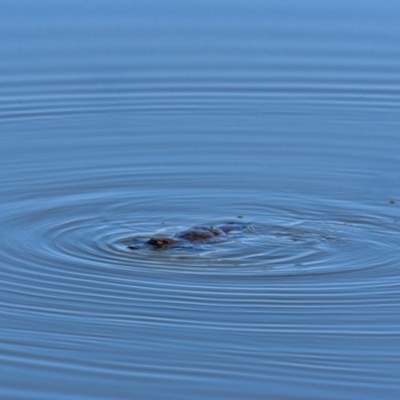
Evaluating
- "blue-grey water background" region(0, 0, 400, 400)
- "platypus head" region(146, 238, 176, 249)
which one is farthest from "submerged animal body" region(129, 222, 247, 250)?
"blue-grey water background" region(0, 0, 400, 400)

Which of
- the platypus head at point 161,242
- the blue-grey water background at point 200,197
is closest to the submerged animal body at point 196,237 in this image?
the platypus head at point 161,242

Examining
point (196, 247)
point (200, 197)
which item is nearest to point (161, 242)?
point (196, 247)

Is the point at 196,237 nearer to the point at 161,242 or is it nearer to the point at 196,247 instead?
the point at 196,247

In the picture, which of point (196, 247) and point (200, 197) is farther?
point (200, 197)

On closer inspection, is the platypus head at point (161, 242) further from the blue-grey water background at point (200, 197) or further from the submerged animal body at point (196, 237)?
the blue-grey water background at point (200, 197)

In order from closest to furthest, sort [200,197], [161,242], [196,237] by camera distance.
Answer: [161,242]
[196,237]
[200,197]

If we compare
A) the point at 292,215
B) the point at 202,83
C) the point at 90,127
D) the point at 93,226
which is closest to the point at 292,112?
the point at 202,83

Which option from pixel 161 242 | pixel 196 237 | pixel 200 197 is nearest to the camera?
pixel 161 242
